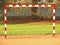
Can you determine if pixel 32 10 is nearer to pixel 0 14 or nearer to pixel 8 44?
pixel 0 14

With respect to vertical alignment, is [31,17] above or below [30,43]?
below

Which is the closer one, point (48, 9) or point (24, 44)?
point (24, 44)

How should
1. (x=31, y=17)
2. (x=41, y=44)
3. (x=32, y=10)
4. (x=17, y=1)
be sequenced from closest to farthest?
(x=41, y=44) → (x=17, y=1) → (x=32, y=10) → (x=31, y=17)

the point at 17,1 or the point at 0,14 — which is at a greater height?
the point at 17,1

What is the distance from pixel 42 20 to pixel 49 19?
67 cm

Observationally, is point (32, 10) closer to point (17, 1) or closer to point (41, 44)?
point (17, 1)

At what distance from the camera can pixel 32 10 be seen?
1017 inches

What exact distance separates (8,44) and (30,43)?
888 millimetres

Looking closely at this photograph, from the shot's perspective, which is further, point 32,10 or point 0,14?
point 0,14

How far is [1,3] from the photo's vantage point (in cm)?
2716

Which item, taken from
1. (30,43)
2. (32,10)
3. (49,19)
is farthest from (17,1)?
(30,43)

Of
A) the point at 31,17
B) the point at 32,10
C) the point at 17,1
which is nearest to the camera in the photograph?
the point at 17,1

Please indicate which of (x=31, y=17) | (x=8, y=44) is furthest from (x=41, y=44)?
(x=31, y=17)

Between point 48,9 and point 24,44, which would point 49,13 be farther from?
point 24,44
